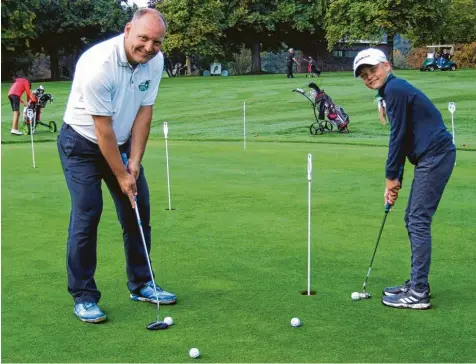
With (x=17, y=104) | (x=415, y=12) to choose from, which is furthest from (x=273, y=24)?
(x=17, y=104)

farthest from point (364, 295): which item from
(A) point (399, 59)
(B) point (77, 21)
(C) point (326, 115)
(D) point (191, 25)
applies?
(A) point (399, 59)

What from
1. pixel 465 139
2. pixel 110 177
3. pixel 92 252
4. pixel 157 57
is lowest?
pixel 465 139

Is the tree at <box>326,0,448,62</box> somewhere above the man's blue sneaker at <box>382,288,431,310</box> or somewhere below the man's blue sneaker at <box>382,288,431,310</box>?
above

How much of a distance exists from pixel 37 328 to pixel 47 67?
74.2m

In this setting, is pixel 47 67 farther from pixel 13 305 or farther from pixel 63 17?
pixel 13 305

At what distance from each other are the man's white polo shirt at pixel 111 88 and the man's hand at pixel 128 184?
0.29 meters

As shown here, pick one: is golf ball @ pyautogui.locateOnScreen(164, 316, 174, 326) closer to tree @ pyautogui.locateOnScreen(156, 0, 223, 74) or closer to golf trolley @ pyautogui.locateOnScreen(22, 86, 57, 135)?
golf trolley @ pyautogui.locateOnScreen(22, 86, 57, 135)

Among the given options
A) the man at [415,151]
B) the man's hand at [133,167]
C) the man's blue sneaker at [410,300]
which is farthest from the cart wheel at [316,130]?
the man's hand at [133,167]

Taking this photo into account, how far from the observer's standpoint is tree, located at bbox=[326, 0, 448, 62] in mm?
52594

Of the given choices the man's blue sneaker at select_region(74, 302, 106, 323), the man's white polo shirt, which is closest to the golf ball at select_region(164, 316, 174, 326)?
the man's blue sneaker at select_region(74, 302, 106, 323)

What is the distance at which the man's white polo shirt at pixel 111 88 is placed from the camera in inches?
193

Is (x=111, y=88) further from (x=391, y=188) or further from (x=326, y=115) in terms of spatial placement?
(x=326, y=115)

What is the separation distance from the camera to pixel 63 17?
54.6 metres

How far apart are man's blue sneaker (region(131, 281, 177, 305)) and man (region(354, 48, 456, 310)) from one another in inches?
57.2
